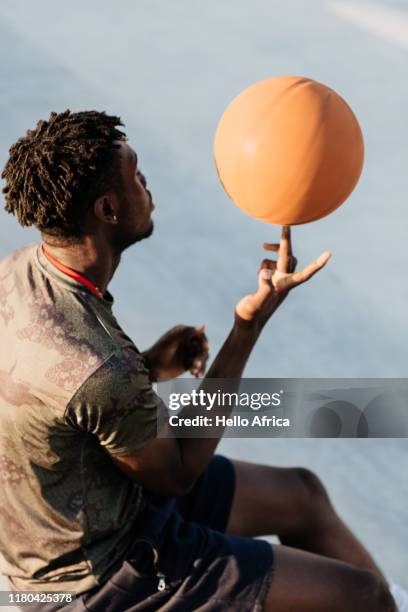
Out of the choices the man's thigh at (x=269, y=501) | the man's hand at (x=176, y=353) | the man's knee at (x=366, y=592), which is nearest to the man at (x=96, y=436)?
the man's knee at (x=366, y=592)

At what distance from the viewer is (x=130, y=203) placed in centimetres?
277

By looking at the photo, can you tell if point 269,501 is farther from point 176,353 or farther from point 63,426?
point 63,426

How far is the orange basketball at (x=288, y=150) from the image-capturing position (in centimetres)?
278

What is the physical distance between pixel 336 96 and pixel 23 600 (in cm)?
140

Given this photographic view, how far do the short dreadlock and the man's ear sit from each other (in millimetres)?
15

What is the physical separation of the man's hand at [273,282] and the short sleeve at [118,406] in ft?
0.96

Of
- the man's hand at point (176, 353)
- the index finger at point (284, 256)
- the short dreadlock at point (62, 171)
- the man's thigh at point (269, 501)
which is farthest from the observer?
the man's hand at point (176, 353)

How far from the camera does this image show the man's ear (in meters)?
2.70

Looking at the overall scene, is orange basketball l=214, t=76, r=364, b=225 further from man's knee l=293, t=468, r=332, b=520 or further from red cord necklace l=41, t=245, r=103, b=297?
man's knee l=293, t=468, r=332, b=520

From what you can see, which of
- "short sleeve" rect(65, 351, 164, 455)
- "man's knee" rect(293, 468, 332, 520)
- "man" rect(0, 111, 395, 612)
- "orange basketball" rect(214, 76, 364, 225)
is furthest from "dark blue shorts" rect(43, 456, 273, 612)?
"orange basketball" rect(214, 76, 364, 225)

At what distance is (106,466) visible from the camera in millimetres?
2703

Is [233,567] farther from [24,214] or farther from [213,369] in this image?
[24,214]

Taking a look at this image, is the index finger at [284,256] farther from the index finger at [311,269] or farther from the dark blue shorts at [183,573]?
the dark blue shorts at [183,573]

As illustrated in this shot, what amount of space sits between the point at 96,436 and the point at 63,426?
9 centimetres
